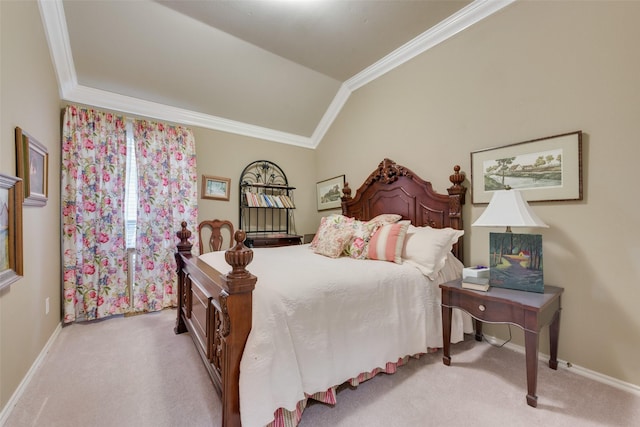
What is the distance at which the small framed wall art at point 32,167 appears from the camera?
162cm

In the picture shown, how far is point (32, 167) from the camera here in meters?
1.87

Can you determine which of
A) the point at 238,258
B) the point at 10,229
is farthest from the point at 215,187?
the point at 238,258

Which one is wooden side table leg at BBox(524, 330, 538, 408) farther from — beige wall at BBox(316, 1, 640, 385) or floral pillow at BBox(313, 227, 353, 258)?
floral pillow at BBox(313, 227, 353, 258)

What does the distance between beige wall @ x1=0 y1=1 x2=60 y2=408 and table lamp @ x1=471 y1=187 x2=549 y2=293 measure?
9.64ft

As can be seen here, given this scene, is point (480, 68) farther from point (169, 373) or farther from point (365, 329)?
point (169, 373)

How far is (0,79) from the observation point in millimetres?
1422

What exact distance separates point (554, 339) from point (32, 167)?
388 centimetres

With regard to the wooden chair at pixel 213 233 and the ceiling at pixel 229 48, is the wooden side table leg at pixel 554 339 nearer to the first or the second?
the ceiling at pixel 229 48

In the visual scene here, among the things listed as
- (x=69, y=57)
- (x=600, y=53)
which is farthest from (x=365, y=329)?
(x=69, y=57)

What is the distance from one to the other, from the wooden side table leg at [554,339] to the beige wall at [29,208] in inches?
133

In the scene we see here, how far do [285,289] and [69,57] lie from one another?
10.3 ft

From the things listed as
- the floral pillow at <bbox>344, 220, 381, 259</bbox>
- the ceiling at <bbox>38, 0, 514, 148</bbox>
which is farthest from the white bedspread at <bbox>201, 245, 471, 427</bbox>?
the ceiling at <bbox>38, 0, 514, 148</bbox>

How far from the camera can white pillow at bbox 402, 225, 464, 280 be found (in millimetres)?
2068

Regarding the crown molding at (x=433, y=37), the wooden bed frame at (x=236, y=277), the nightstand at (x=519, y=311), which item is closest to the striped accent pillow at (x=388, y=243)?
the nightstand at (x=519, y=311)
